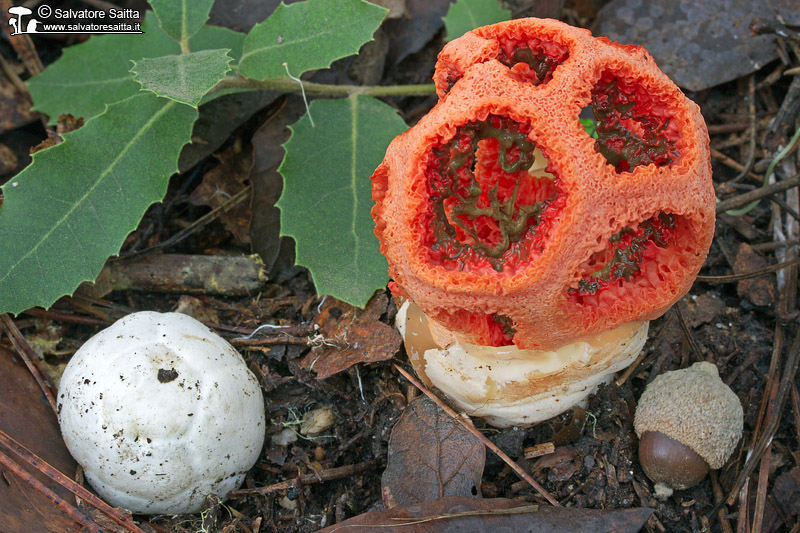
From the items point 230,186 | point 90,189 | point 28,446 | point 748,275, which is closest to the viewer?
point 28,446

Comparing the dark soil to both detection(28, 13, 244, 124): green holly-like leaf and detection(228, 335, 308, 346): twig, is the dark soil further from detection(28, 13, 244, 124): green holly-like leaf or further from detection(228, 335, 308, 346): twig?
detection(28, 13, 244, 124): green holly-like leaf

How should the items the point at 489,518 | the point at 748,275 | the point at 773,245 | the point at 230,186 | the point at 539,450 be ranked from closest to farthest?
the point at 489,518, the point at 539,450, the point at 748,275, the point at 773,245, the point at 230,186

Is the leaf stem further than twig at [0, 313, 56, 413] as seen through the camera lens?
Yes

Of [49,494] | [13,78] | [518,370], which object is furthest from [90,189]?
[518,370]

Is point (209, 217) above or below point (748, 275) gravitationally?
above

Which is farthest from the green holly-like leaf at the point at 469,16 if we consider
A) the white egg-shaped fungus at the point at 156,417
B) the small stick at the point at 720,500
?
the small stick at the point at 720,500

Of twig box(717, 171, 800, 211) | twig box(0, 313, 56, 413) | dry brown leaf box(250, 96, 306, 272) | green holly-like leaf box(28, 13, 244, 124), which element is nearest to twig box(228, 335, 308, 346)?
dry brown leaf box(250, 96, 306, 272)

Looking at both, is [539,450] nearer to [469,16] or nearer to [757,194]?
[757,194]
